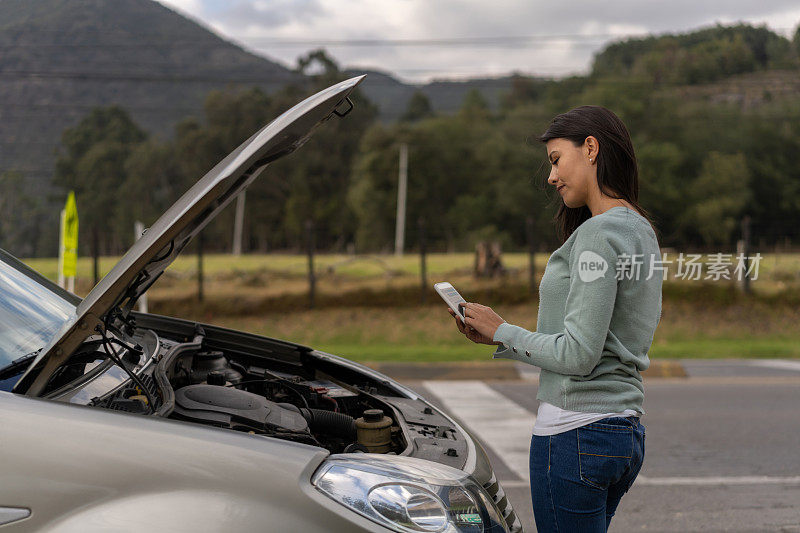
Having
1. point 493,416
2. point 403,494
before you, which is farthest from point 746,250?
point 403,494

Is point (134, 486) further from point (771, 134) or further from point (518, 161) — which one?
point (771, 134)

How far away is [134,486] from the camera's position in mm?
1708

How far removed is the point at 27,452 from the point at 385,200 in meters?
55.5

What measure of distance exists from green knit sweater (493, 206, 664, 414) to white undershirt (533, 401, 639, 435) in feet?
0.05

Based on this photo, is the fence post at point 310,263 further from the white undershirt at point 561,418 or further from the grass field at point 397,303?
the white undershirt at point 561,418

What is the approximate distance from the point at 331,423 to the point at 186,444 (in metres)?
0.86

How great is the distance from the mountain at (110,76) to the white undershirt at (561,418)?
10.4 ft

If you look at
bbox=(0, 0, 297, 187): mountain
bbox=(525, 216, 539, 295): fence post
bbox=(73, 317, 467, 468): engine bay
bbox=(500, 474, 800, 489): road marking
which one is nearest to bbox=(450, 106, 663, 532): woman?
bbox=(73, 317, 467, 468): engine bay

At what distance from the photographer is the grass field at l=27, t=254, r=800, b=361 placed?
1416 cm

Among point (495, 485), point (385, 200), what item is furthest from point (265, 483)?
point (385, 200)

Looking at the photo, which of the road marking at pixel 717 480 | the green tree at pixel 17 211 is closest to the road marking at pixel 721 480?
the road marking at pixel 717 480

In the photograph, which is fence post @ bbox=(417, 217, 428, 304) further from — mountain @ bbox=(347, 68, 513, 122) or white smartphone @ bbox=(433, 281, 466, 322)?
mountain @ bbox=(347, 68, 513, 122)

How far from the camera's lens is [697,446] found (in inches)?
237

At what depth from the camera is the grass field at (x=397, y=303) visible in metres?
14.2
